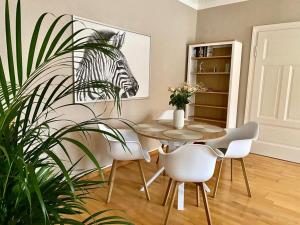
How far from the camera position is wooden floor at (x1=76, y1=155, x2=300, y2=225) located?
2.09m

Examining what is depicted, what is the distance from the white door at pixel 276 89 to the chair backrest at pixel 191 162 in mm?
2432

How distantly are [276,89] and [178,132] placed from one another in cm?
224

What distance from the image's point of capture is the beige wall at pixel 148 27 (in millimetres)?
2332

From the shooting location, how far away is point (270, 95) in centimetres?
371

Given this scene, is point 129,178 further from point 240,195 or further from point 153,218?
point 240,195

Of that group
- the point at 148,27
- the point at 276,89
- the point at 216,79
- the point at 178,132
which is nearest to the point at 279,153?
the point at 276,89

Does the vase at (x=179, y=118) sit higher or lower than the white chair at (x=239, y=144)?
higher

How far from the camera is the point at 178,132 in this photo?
2.39m

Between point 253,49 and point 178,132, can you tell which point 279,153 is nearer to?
point 253,49

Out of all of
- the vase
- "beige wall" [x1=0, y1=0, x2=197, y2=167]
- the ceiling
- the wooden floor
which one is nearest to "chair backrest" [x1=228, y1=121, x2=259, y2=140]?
Result: the wooden floor

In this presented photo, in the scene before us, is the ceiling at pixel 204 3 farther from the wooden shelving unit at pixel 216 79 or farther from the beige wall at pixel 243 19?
the wooden shelving unit at pixel 216 79

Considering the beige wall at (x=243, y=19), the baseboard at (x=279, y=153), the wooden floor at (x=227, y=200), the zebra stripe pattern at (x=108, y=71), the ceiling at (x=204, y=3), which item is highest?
the ceiling at (x=204, y=3)

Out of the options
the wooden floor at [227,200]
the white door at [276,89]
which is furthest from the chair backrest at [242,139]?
the white door at [276,89]

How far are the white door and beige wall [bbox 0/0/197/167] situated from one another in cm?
127
